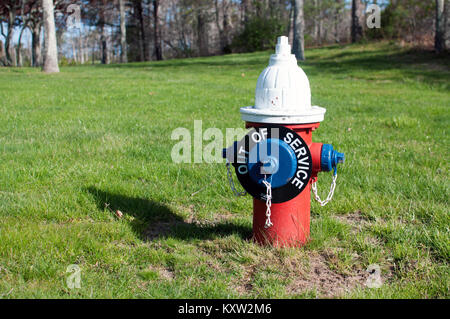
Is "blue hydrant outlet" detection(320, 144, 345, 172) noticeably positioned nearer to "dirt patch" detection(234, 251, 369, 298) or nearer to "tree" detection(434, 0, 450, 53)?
"dirt patch" detection(234, 251, 369, 298)

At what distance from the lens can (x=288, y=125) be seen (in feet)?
8.45

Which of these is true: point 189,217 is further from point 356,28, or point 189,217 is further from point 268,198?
point 356,28

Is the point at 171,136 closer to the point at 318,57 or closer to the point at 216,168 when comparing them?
the point at 216,168

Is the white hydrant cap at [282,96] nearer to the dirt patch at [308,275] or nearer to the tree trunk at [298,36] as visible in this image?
the dirt patch at [308,275]

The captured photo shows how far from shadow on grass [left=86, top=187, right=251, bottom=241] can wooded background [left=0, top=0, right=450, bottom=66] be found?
44.4 ft

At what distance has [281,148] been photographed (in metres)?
2.55

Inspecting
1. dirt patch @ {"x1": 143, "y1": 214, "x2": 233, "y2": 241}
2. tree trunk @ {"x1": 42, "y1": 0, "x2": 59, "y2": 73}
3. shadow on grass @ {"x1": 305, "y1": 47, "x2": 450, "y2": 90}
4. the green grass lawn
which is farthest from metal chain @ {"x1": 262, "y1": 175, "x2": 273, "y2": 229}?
tree trunk @ {"x1": 42, "y1": 0, "x2": 59, "y2": 73}

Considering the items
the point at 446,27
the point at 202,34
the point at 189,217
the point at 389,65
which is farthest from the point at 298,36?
the point at 202,34

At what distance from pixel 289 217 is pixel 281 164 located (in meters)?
0.38

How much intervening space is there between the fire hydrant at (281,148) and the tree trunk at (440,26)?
1345 cm

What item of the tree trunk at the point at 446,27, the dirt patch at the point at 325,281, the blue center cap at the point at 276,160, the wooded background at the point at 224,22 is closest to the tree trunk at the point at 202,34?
the wooded background at the point at 224,22

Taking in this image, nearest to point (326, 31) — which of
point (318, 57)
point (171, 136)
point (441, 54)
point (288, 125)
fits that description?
point (318, 57)

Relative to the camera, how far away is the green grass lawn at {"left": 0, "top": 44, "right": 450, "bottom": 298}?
8.07 feet

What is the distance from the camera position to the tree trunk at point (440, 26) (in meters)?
13.7
